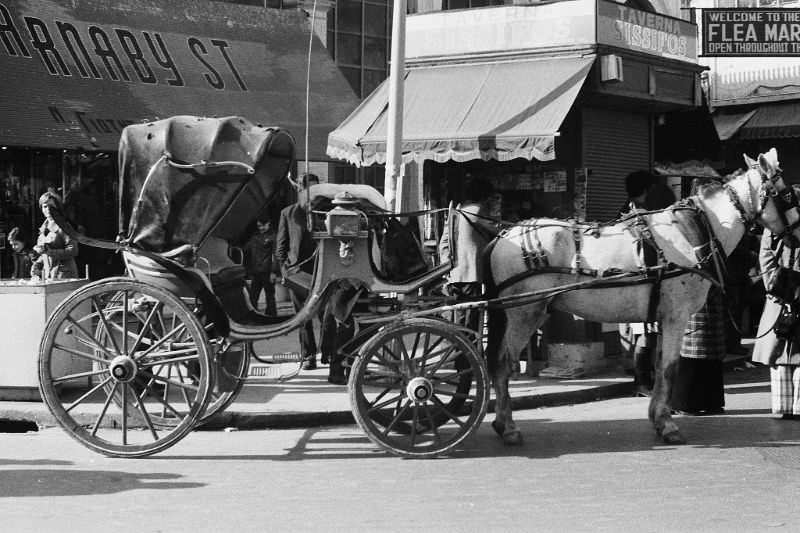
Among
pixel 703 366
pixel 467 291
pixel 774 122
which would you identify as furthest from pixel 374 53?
pixel 467 291

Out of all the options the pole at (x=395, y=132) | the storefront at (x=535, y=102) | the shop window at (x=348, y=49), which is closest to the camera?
the pole at (x=395, y=132)

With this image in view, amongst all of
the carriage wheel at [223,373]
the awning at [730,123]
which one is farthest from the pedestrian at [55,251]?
the awning at [730,123]

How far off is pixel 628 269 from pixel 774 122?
12.6 meters

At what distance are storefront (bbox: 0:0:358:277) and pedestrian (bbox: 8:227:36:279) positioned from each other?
40 cm

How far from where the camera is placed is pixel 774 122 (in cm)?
1959

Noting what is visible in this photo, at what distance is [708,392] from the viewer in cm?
968

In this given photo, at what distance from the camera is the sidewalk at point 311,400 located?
934 cm

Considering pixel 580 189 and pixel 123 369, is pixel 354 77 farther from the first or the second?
pixel 123 369

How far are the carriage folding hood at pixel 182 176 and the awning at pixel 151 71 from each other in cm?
894

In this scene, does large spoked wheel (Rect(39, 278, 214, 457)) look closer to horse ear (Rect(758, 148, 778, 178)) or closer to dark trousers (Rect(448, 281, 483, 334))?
dark trousers (Rect(448, 281, 483, 334))

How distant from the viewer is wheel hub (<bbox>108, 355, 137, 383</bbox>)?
7688 millimetres

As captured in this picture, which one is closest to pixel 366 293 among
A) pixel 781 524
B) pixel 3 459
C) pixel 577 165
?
pixel 3 459

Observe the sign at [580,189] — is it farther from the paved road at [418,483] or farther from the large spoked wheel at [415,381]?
the large spoked wheel at [415,381]

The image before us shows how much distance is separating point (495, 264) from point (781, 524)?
10.3 ft
